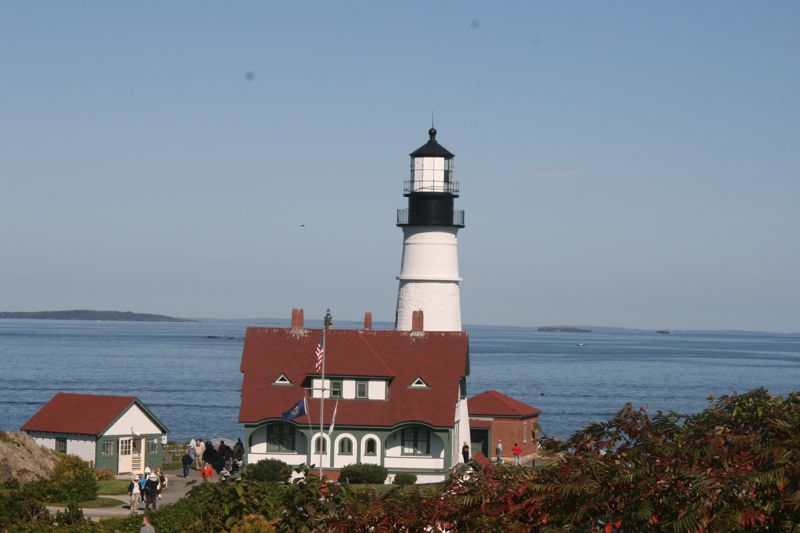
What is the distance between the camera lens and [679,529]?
1163cm

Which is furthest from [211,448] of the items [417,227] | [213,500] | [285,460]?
A: [213,500]

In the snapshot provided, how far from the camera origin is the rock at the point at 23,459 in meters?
41.0

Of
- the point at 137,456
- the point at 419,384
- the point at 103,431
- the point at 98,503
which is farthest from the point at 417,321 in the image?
the point at 98,503

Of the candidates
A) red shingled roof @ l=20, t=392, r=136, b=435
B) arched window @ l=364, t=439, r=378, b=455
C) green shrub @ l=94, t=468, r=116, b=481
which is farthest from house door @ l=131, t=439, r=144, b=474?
arched window @ l=364, t=439, r=378, b=455

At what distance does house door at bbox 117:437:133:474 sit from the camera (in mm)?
47656

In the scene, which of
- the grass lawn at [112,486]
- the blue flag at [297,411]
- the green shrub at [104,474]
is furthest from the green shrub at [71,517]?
the green shrub at [104,474]

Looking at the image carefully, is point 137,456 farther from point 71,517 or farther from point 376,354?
point 71,517

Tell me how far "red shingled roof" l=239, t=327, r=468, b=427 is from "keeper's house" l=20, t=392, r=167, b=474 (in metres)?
4.26

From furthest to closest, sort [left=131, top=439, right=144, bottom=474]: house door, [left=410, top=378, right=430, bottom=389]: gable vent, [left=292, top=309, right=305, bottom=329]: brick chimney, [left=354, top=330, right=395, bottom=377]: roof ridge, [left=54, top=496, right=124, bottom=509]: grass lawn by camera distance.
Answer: [left=292, top=309, right=305, bottom=329]: brick chimney → [left=354, top=330, right=395, bottom=377]: roof ridge → [left=410, top=378, right=430, bottom=389]: gable vent → [left=131, top=439, right=144, bottom=474]: house door → [left=54, top=496, right=124, bottom=509]: grass lawn

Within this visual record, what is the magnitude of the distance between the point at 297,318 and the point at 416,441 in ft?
27.5

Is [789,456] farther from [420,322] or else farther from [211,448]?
[211,448]

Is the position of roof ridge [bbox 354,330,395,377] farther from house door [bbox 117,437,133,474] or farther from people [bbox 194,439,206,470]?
house door [bbox 117,437,133,474]

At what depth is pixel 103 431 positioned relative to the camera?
46.5 meters

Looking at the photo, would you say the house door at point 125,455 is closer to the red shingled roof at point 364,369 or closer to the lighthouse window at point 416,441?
the red shingled roof at point 364,369
